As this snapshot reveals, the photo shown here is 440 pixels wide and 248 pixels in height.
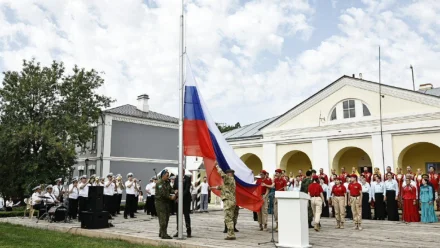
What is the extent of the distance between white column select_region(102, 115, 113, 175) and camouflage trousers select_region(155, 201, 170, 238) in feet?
76.1

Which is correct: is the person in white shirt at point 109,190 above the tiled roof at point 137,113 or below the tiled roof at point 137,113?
below

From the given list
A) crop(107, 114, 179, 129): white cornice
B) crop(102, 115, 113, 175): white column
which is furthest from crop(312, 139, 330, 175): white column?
crop(107, 114, 179, 129): white cornice

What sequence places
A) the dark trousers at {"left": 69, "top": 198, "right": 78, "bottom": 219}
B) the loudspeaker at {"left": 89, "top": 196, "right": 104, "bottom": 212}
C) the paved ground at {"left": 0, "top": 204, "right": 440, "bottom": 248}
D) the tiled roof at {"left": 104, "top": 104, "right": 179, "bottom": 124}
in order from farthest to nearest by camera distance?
the tiled roof at {"left": 104, "top": 104, "right": 179, "bottom": 124}, the dark trousers at {"left": 69, "top": 198, "right": 78, "bottom": 219}, the loudspeaker at {"left": 89, "top": 196, "right": 104, "bottom": 212}, the paved ground at {"left": 0, "top": 204, "right": 440, "bottom": 248}

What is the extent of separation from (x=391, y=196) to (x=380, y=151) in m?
4.57

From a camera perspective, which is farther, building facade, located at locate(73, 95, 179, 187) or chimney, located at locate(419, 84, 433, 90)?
building facade, located at locate(73, 95, 179, 187)

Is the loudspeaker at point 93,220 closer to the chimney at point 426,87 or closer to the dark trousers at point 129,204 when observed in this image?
Result: the dark trousers at point 129,204

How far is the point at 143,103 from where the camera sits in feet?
125

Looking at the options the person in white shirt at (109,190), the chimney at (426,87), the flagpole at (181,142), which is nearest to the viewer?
the flagpole at (181,142)

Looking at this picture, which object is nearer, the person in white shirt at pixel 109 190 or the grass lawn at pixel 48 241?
the grass lawn at pixel 48 241

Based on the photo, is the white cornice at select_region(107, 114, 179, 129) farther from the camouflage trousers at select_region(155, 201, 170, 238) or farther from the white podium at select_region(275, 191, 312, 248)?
the white podium at select_region(275, 191, 312, 248)

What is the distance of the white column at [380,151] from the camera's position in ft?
63.8

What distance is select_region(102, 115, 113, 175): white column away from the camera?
3256 cm

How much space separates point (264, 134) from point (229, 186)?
1473cm

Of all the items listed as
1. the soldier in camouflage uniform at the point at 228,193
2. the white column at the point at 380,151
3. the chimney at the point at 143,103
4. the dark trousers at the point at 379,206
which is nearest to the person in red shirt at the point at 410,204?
the dark trousers at the point at 379,206
